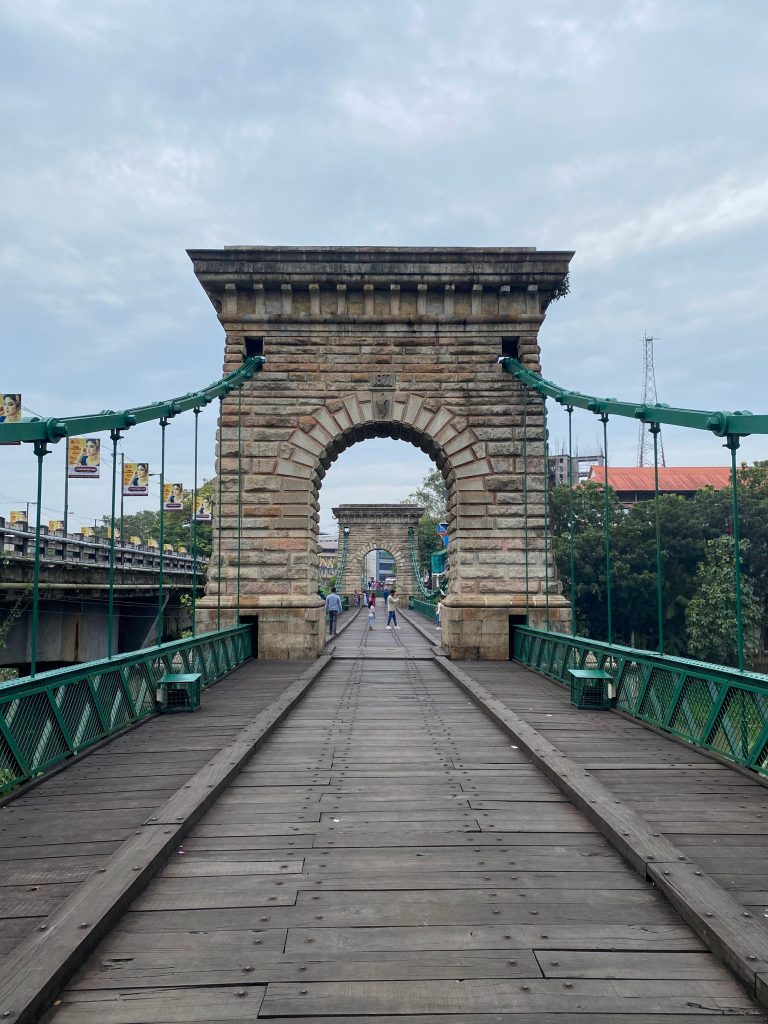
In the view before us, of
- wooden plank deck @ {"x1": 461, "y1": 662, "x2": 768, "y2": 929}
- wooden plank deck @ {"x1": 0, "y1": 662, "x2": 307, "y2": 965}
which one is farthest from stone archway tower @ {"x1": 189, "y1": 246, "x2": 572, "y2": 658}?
wooden plank deck @ {"x1": 0, "y1": 662, "x2": 307, "y2": 965}

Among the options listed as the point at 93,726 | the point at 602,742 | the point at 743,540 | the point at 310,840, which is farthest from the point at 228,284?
the point at 743,540

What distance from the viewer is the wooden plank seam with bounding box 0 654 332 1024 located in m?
2.57

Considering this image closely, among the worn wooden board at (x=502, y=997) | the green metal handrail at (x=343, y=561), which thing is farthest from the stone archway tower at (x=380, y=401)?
the green metal handrail at (x=343, y=561)

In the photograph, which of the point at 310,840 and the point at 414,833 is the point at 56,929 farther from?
the point at 414,833

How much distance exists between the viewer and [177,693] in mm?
8391

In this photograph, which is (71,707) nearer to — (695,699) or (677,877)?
→ (677,877)

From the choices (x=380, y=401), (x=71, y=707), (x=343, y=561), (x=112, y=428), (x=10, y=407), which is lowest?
(x=71, y=707)

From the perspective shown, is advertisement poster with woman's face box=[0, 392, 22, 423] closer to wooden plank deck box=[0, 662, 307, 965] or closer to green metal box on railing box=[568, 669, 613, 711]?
wooden plank deck box=[0, 662, 307, 965]

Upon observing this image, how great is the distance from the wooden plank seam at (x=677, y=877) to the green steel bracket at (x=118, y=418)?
4.62m

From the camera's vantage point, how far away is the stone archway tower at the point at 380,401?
13938 millimetres

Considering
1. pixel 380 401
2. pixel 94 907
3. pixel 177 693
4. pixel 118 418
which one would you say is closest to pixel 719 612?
pixel 380 401

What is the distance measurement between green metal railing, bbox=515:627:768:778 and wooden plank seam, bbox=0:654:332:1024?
3.72 meters

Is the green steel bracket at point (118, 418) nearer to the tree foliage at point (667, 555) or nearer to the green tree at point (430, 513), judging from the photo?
the tree foliage at point (667, 555)

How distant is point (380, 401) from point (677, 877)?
37.4 feet
